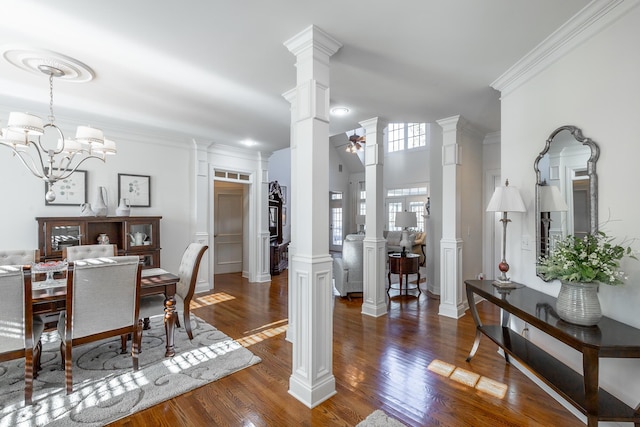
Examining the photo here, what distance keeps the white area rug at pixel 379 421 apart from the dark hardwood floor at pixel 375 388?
0.15ft

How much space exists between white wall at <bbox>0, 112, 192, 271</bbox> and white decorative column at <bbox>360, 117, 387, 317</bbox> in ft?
10.2

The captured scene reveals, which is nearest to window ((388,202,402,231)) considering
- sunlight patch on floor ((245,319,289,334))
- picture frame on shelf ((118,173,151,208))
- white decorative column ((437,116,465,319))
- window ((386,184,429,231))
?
window ((386,184,429,231))

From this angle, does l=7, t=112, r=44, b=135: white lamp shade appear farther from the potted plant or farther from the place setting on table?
the potted plant

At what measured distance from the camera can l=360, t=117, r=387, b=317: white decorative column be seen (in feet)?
13.2

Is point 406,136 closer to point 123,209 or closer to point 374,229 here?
point 374,229

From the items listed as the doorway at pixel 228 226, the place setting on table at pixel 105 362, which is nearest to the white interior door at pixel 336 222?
the doorway at pixel 228 226

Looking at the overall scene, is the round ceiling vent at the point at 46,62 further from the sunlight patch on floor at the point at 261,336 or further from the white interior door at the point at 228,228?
the white interior door at the point at 228,228

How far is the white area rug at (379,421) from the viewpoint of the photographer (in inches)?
73.6

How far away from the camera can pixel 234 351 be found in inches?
115

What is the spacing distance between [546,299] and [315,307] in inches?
68.3

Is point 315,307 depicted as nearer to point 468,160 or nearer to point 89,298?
point 89,298

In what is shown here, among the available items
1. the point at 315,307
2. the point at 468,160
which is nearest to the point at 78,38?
the point at 315,307

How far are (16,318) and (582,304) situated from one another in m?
3.57

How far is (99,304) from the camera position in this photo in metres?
2.34
